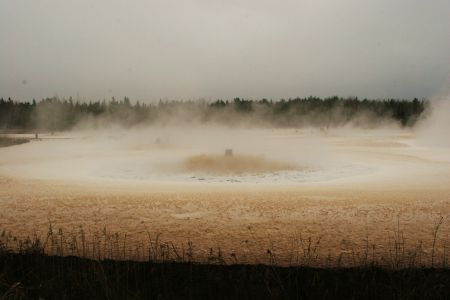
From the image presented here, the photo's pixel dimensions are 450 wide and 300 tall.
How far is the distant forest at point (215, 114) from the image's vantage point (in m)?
105

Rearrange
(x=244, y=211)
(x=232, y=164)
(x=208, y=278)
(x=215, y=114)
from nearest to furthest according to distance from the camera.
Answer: (x=208, y=278) → (x=244, y=211) → (x=232, y=164) → (x=215, y=114)

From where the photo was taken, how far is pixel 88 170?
20.7 meters

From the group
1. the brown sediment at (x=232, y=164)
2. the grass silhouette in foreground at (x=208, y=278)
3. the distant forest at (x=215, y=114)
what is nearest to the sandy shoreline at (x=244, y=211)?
the grass silhouette in foreground at (x=208, y=278)

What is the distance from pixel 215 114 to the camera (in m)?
124

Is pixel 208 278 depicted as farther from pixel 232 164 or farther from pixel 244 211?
pixel 232 164

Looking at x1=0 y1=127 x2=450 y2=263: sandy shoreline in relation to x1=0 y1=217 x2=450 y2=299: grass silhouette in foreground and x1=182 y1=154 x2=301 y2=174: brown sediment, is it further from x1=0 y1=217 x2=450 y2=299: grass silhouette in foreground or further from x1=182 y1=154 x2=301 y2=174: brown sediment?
x1=182 y1=154 x2=301 y2=174: brown sediment

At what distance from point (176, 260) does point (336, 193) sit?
7857mm

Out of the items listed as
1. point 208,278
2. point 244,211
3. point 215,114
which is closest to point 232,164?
point 244,211

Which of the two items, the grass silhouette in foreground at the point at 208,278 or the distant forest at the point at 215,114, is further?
the distant forest at the point at 215,114

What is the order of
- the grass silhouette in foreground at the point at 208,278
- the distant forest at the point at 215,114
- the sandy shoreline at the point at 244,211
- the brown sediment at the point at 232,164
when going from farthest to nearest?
1. the distant forest at the point at 215,114
2. the brown sediment at the point at 232,164
3. the sandy shoreline at the point at 244,211
4. the grass silhouette in foreground at the point at 208,278

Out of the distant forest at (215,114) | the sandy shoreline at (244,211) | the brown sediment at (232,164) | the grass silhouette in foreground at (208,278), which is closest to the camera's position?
the grass silhouette in foreground at (208,278)

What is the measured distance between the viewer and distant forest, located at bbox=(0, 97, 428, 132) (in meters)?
105

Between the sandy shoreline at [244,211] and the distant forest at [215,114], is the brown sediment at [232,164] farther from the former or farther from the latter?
the distant forest at [215,114]

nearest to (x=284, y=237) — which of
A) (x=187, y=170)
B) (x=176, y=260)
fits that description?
(x=176, y=260)
